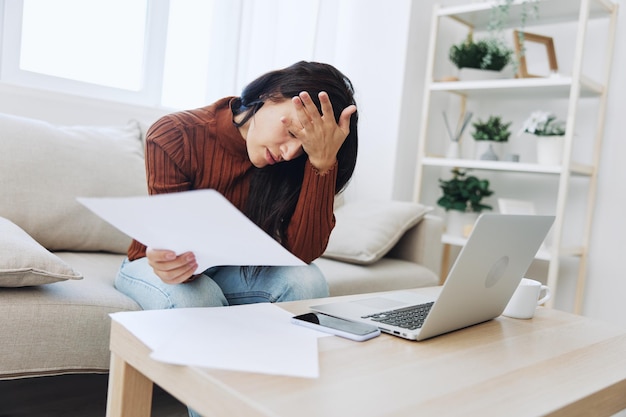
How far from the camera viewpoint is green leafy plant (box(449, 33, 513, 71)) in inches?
99.4

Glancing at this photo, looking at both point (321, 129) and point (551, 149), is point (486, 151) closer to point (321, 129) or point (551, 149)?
point (551, 149)

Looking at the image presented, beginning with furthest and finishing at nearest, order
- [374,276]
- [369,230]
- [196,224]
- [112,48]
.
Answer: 1. [112,48]
2. [369,230]
3. [374,276]
4. [196,224]

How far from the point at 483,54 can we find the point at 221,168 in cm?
175

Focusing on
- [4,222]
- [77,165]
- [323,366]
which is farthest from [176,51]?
[323,366]

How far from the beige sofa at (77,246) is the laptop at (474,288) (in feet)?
1.55

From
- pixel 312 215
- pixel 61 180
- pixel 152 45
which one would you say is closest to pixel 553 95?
pixel 152 45

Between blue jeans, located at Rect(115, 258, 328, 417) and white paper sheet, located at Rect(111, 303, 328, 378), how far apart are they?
260 millimetres

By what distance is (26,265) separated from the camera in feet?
3.33

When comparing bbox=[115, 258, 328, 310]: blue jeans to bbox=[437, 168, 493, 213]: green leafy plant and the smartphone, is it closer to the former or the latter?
the smartphone

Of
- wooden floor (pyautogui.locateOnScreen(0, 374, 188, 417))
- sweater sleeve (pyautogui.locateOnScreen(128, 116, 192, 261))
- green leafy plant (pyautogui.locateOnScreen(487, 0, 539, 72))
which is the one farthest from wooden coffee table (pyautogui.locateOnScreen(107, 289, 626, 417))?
green leafy plant (pyautogui.locateOnScreen(487, 0, 539, 72))

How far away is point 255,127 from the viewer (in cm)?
107

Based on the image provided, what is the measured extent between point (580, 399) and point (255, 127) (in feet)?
2.23

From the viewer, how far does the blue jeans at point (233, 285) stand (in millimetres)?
1087

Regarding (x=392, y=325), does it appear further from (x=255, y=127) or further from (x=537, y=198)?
(x=537, y=198)
